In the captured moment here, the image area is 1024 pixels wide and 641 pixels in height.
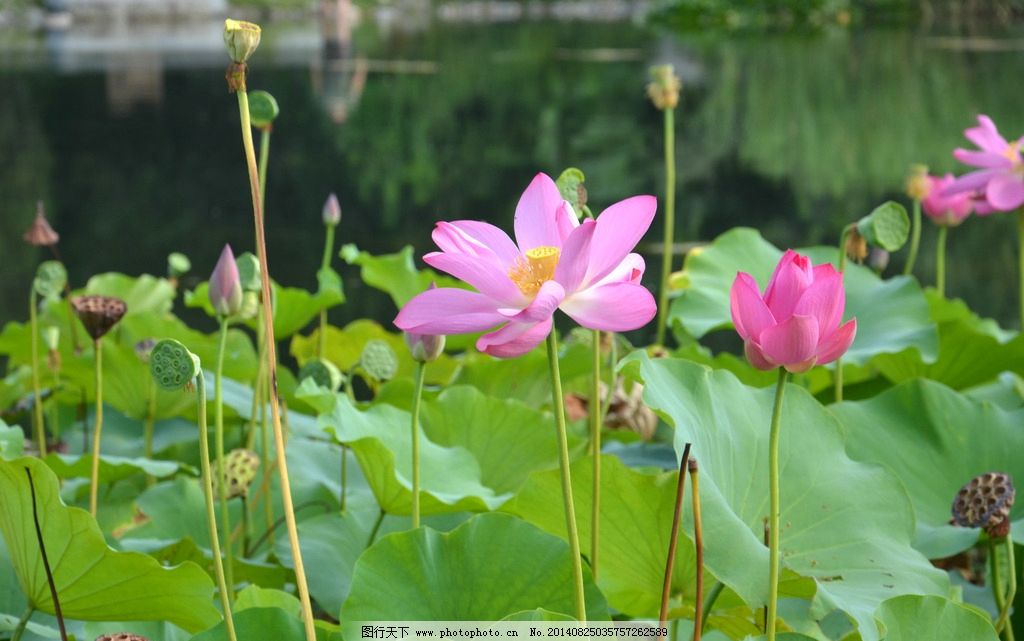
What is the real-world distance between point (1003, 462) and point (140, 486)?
30.7 inches

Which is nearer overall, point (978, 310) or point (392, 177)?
point (978, 310)

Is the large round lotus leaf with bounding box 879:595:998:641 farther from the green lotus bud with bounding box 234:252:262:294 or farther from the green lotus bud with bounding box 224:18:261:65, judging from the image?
the green lotus bud with bounding box 234:252:262:294

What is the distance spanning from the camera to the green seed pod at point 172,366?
1.80 ft

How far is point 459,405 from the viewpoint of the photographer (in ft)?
3.42

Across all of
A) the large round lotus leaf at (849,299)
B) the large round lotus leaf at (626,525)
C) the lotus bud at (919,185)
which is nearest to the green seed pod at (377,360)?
the large round lotus leaf at (626,525)

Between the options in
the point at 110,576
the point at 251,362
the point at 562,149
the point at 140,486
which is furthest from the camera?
the point at 562,149

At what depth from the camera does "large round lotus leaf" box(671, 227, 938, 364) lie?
3.72 feet

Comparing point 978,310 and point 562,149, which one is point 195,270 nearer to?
point 978,310

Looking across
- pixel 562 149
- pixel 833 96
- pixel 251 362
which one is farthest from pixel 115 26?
pixel 251 362

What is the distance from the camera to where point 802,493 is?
0.73 m

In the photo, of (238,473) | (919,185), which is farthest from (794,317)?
(919,185)

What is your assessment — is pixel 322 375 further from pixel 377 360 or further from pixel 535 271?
pixel 535 271

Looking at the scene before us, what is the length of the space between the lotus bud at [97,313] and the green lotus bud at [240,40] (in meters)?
0.38

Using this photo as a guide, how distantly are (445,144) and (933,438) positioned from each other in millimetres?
4932
